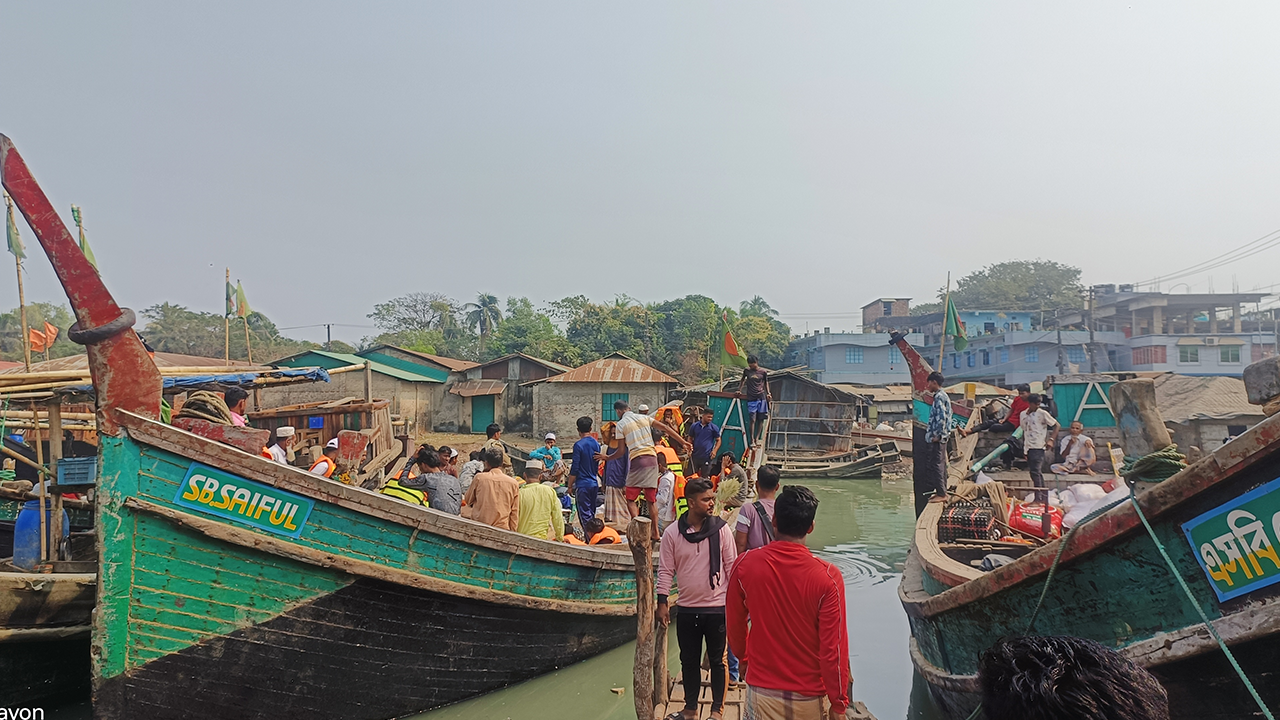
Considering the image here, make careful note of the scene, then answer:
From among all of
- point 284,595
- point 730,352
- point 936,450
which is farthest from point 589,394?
point 284,595

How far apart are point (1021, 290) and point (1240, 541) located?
5708cm

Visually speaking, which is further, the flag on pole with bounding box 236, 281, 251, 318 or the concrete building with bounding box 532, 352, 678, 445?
the concrete building with bounding box 532, 352, 678, 445

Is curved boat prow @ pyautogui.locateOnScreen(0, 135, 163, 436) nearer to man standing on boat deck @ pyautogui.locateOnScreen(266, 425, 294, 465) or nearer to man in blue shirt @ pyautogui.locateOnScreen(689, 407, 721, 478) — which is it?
man standing on boat deck @ pyautogui.locateOnScreen(266, 425, 294, 465)

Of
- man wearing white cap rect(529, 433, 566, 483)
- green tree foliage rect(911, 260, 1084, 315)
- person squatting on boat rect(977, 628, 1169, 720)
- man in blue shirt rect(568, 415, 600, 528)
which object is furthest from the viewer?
green tree foliage rect(911, 260, 1084, 315)

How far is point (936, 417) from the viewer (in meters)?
8.24

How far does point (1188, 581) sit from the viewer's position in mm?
3311

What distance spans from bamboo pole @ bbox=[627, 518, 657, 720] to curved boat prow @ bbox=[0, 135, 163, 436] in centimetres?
326

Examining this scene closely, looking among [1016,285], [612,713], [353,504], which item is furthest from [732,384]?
[1016,285]

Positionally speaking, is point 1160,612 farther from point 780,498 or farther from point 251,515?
point 251,515

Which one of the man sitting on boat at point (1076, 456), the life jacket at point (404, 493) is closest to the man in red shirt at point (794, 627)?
the life jacket at point (404, 493)

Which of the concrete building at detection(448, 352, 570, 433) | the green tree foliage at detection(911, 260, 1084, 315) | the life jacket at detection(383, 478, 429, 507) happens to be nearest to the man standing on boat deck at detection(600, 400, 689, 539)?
the life jacket at detection(383, 478, 429, 507)

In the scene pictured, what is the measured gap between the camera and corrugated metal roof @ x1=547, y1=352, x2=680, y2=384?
26.3 meters

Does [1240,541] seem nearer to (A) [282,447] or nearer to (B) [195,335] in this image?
(A) [282,447]

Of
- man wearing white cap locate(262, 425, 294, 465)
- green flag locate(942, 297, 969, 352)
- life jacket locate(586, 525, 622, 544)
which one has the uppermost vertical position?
green flag locate(942, 297, 969, 352)
